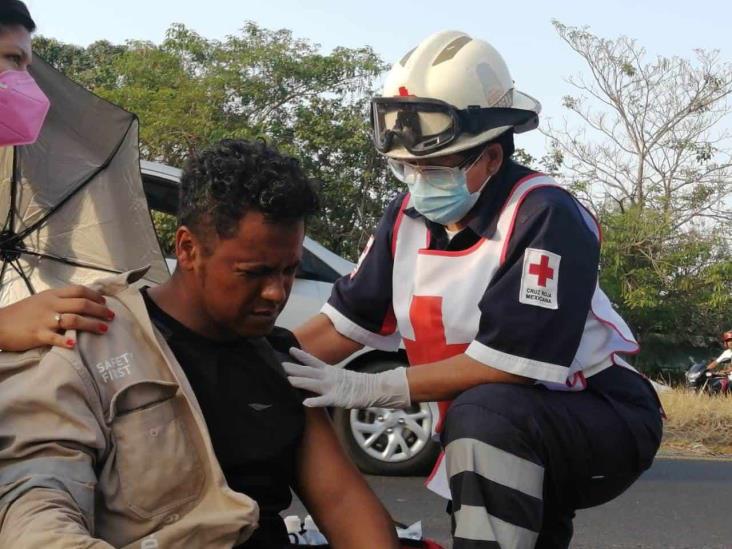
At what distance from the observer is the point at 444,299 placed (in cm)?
277

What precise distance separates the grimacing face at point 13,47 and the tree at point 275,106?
11724 millimetres

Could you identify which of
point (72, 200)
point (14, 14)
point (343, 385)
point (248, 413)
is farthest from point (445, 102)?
point (72, 200)

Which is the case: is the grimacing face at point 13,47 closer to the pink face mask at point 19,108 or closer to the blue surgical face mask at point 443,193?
the pink face mask at point 19,108

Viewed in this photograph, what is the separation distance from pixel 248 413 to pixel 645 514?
4.14m

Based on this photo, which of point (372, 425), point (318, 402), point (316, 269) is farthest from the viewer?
point (316, 269)

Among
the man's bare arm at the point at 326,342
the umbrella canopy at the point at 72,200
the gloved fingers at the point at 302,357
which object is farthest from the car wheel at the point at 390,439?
the gloved fingers at the point at 302,357

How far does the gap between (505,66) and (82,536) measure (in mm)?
1697

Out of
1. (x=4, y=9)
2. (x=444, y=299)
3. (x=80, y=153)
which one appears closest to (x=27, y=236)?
(x=80, y=153)

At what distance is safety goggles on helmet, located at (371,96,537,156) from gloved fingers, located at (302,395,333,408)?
776 mm

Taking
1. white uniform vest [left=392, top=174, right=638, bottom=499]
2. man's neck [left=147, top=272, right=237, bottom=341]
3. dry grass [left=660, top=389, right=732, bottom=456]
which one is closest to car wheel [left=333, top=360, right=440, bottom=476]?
dry grass [left=660, top=389, right=732, bottom=456]

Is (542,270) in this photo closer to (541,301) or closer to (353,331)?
(541,301)

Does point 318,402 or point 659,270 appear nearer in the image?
point 318,402

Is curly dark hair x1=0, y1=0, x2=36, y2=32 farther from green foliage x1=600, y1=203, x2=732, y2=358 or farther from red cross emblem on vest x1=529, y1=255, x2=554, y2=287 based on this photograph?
green foliage x1=600, y1=203, x2=732, y2=358

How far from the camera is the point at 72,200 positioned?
4699 millimetres
